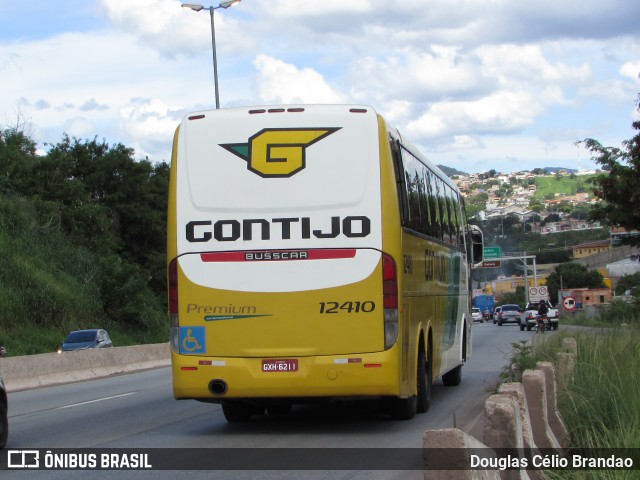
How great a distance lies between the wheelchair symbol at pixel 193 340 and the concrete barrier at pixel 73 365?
1302 cm

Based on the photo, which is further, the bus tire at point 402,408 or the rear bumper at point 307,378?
the bus tire at point 402,408

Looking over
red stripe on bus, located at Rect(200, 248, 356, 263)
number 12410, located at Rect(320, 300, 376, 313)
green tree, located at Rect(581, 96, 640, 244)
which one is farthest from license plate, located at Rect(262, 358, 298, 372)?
green tree, located at Rect(581, 96, 640, 244)

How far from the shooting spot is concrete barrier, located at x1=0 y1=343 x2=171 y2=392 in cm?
2483

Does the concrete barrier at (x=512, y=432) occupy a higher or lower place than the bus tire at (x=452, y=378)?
higher

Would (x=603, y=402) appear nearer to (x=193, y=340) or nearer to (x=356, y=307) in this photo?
(x=356, y=307)

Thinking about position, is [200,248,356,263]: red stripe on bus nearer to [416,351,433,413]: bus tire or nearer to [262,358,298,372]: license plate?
[262,358,298,372]: license plate

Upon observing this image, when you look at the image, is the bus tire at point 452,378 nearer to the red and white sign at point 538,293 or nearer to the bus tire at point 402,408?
the bus tire at point 402,408

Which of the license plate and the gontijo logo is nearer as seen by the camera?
the license plate

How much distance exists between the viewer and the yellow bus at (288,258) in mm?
12250

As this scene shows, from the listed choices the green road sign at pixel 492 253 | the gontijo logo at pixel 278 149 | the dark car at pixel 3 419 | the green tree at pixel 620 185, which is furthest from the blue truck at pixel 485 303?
the dark car at pixel 3 419

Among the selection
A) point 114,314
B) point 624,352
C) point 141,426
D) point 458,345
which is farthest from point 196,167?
point 114,314

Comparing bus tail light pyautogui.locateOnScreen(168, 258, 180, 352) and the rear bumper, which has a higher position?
bus tail light pyautogui.locateOnScreen(168, 258, 180, 352)

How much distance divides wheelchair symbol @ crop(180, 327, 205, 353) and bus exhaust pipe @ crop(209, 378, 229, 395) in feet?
1.32

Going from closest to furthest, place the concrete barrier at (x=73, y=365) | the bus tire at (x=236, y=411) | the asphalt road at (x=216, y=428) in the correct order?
the asphalt road at (x=216, y=428) → the bus tire at (x=236, y=411) → the concrete barrier at (x=73, y=365)
